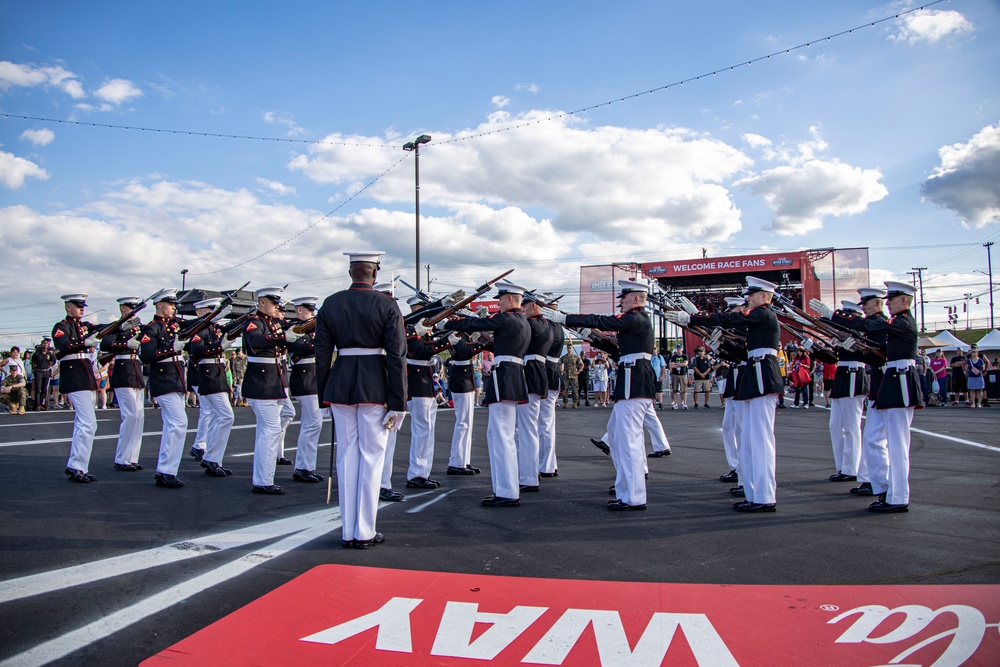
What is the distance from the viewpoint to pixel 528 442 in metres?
7.42

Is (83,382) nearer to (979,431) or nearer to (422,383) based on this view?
(422,383)

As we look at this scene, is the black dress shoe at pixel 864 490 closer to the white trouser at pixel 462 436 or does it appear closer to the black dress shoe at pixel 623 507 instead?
the black dress shoe at pixel 623 507

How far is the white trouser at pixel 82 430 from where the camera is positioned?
26.2 feet

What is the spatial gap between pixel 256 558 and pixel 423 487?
3.20 m

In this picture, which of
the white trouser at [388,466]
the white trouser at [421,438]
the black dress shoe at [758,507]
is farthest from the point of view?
the white trouser at [421,438]

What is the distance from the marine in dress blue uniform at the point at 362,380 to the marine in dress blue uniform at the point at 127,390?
4667 mm

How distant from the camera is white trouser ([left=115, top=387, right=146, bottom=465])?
8.65m

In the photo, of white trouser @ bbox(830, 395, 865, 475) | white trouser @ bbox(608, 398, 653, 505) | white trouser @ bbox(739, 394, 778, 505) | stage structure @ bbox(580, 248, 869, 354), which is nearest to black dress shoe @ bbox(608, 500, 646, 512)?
white trouser @ bbox(608, 398, 653, 505)

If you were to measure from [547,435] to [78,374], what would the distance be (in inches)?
237

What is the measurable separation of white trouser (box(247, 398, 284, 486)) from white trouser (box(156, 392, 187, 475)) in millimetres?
964

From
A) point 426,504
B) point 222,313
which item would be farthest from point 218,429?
point 426,504

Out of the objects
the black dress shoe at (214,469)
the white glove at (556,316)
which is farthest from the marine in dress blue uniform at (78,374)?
the white glove at (556,316)

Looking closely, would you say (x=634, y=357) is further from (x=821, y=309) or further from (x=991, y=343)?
(x=991, y=343)

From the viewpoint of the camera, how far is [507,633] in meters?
3.35
